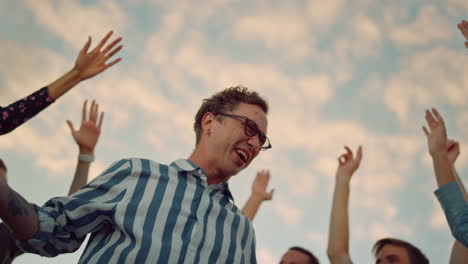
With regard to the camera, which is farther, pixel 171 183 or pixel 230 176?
pixel 230 176

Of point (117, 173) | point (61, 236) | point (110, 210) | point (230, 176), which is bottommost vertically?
point (61, 236)

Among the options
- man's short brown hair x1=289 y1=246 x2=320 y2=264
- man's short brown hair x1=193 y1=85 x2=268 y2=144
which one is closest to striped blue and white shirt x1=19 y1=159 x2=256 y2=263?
man's short brown hair x1=193 y1=85 x2=268 y2=144

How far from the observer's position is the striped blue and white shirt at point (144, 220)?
175 centimetres

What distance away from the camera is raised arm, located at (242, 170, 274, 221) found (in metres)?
4.77

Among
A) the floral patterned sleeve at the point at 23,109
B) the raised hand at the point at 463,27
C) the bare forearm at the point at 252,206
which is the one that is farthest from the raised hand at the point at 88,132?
the raised hand at the point at 463,27

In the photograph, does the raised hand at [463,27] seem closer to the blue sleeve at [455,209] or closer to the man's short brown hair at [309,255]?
the blue sleeve at [455,209]

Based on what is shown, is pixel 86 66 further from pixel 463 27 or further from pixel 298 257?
pixel 298 257

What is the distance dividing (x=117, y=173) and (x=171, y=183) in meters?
0.27

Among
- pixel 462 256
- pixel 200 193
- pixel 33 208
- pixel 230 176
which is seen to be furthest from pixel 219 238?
pixel 462 256

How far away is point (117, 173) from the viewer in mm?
2010

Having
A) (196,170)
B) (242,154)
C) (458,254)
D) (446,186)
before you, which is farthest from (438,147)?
(196,170)

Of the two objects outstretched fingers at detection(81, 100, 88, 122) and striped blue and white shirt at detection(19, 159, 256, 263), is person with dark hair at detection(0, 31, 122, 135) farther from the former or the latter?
striped blue and white shirt at detection(19, 159, 256, 263)

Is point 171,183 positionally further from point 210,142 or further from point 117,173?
point 210,142

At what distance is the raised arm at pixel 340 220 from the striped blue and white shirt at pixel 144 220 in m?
2.06
